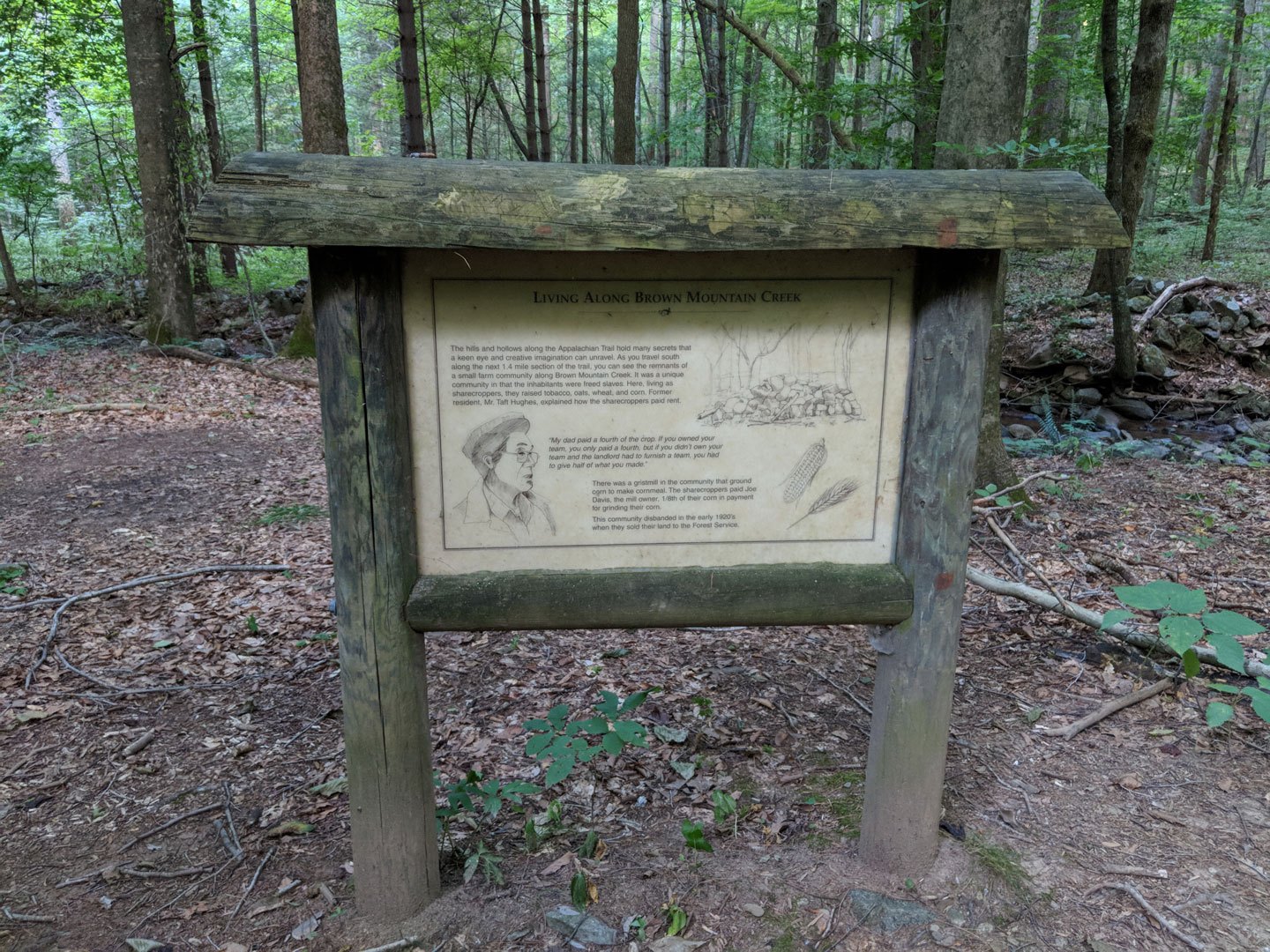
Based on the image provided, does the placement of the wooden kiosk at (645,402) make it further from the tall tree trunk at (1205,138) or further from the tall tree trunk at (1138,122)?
the tall tree trunk at (1205,138)

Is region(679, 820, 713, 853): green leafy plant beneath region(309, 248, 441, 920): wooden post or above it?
beneath

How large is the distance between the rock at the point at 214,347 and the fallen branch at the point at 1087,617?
9.62 metres

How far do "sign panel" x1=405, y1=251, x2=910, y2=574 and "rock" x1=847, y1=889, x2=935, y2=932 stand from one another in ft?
3.61

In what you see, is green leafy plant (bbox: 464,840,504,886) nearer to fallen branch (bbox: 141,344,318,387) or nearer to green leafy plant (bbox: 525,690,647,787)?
green leafy plant (bbox: 525,690,647,787)

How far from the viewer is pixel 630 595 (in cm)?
215

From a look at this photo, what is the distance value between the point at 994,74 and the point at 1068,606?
118 inches

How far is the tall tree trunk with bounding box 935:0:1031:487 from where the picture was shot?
15.1 ft

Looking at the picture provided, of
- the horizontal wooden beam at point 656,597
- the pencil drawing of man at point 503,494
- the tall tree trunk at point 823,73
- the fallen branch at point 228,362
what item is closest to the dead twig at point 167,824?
the horizontal wooden beam at point 656,597

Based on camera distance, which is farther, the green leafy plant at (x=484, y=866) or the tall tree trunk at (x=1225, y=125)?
the tall tree trunk at (x=1225, y=125)

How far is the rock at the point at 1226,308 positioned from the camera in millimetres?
10820

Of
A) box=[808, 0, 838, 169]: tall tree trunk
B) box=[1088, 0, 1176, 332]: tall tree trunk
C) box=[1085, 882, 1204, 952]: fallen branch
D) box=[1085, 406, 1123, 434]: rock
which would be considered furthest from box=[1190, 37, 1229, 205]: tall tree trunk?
box=[1085, 882, 1204, 952]: fallen branch

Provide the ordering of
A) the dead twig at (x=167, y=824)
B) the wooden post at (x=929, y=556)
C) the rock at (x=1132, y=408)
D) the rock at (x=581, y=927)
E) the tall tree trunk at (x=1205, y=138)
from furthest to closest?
1. the tall tree trunk at (x=1205, y=138)
2. the rock at (x=1132, y=408)
3. the dead twig at (x=167, y=824)
4. the rock at (x=581, y=927)
5. the wooden post at (x=929, y=556)

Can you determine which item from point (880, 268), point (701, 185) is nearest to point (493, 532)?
point (701, 185)

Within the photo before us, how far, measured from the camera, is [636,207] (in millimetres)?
1773
